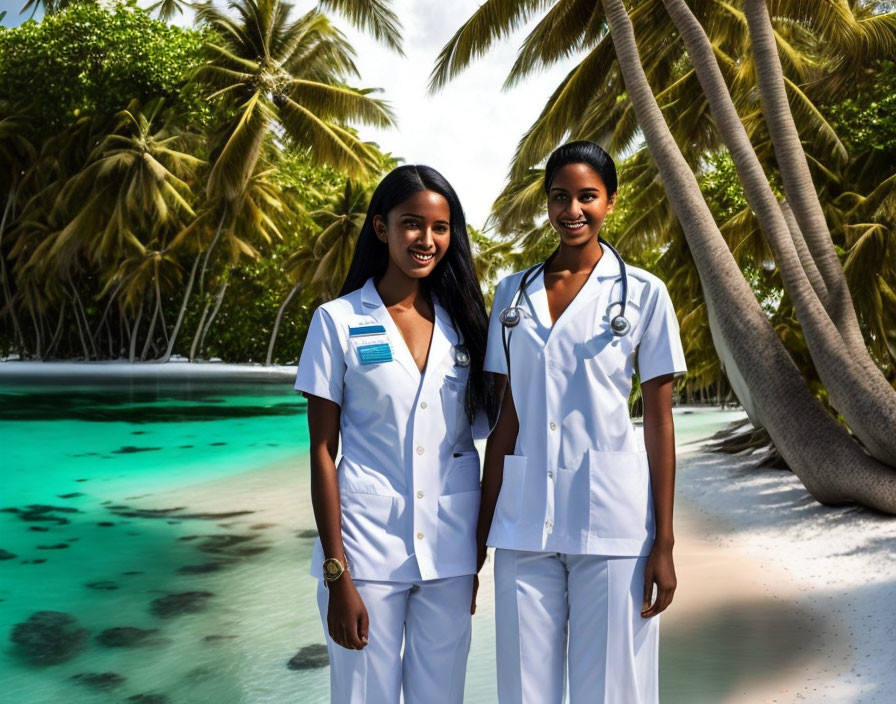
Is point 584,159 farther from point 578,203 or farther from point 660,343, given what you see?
point 660,343

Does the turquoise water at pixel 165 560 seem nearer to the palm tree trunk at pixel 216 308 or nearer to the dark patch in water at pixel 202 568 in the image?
the dark patch in water at pixel 202 568

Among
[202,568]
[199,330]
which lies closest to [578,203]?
[202,568]

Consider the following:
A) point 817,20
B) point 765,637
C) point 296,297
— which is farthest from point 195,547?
point 296,297

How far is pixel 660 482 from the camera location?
6.77 feet

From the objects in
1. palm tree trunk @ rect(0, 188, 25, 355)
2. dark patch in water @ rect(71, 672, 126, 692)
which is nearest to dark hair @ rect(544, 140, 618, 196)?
dark patch in water @ rect(71, 672, 126, 692)

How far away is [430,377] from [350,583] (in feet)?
1.64

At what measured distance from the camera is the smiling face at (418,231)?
2145mm

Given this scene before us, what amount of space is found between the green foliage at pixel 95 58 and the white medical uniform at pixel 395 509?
26.0 meters

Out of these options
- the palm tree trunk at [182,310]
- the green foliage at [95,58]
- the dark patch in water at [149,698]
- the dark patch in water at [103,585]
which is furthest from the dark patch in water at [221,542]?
the palm tree trunk at [182,310]

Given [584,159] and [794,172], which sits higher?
[794,172]

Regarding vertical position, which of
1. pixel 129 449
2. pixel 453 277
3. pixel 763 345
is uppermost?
pixel 453 277

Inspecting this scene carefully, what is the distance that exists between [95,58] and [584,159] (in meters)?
27.2

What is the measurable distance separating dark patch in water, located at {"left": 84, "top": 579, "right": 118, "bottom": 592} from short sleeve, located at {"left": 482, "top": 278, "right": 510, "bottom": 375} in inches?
224

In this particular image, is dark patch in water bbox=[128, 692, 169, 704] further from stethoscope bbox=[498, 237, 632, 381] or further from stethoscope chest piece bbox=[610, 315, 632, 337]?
stethoscope chest piece bbox=[610, 315, 632, 337]
